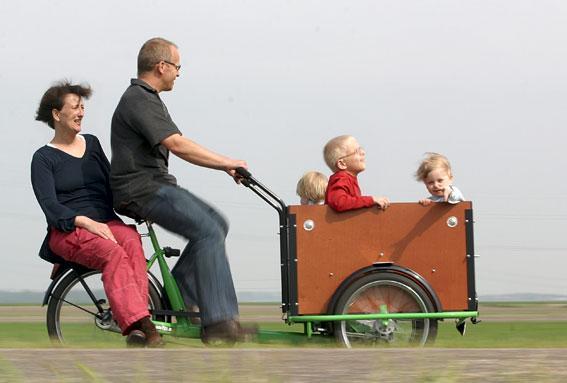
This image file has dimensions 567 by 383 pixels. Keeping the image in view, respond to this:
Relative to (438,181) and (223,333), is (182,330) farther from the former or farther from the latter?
(438,181)

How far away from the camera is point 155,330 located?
6773 millimetres

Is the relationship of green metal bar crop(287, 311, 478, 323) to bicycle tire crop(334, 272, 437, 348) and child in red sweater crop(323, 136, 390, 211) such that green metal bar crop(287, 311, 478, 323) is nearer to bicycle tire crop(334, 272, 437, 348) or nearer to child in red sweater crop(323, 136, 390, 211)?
bicycle tire crop(334, 272, 437, 348)

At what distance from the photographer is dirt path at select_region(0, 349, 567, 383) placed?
3896 millimetres

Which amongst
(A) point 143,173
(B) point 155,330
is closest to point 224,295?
(B) point 155,330

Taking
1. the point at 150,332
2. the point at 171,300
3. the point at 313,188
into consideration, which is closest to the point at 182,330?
the point at 171,300

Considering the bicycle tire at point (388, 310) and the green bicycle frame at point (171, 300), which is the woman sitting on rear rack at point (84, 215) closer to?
the green bicycle frame at point (171, 300)

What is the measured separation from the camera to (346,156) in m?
7.07

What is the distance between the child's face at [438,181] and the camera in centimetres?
709

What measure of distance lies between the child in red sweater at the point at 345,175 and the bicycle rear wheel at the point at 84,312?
1.55 meters

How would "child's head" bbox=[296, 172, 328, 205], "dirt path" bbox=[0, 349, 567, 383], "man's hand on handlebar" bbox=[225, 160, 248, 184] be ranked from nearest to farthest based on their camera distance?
"dirt path" bbox=[0, 349, 567, 383] → "man's hand on handlebar" bbox=[225, 160, 248, 184] → "child's head" bbox=[296, 172, 328, 205]

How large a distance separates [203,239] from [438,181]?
1503 millimetres

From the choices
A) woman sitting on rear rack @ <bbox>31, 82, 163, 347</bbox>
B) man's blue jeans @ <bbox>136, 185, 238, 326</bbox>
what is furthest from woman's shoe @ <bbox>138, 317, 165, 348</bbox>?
man's blue jeans @ <bbox>136, 185, 238, 326</bbox>

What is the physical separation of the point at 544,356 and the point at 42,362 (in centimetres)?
193

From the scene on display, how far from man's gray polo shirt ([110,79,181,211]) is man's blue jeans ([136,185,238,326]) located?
0.09m
